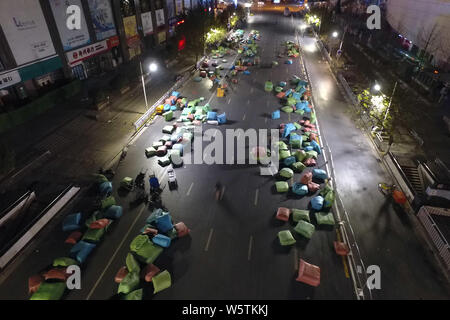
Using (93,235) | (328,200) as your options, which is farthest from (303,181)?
(93,235)

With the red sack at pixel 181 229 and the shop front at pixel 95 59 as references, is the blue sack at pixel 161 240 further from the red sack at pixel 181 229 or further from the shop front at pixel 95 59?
the shop front at pixel 95 59

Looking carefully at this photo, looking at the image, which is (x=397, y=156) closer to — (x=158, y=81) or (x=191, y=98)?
(x=191, y=98)

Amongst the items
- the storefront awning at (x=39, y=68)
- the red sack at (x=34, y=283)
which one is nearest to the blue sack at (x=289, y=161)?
the red sack at (x=34, y=283)

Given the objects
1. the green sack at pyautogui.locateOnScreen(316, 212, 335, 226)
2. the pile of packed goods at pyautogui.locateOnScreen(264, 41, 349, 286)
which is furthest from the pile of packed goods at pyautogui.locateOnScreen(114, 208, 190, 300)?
the green sack at pyautogui.locateOnScreen(316, 212, 335, 226)

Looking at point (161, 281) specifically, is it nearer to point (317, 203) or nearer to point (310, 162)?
point (317, 203)

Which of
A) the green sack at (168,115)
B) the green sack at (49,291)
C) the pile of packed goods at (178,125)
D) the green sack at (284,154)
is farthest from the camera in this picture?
the green sack at (168,115)

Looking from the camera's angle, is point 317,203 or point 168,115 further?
point 168,115
